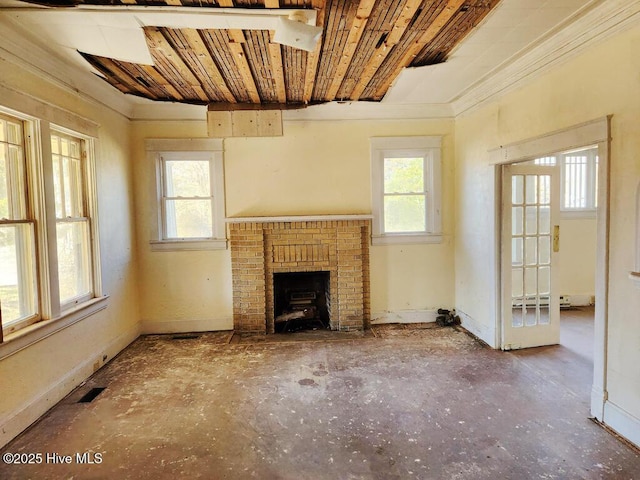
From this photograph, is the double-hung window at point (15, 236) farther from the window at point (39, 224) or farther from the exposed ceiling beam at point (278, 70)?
the exposed ceiling beam at point (278, 70)

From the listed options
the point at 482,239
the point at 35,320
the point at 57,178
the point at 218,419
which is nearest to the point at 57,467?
the point at 218,419

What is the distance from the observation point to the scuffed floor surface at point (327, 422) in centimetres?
209

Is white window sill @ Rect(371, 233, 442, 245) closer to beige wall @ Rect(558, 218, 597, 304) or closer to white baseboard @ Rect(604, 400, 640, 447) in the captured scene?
beige wall @ Rect(558, 218, 597, 304)

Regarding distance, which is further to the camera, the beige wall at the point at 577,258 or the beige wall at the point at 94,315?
the beige wall at the point at 577,258

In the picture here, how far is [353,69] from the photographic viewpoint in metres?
3.38

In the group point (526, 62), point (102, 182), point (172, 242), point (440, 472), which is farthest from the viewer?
point (172, 242)

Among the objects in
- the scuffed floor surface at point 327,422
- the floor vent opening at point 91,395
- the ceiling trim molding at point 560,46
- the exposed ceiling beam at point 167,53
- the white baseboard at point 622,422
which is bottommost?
the scuffed floor surface at point 327,422

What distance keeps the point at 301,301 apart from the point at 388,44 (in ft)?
10.5

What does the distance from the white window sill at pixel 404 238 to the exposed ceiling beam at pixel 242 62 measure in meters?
2.30

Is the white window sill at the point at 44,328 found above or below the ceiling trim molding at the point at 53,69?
below

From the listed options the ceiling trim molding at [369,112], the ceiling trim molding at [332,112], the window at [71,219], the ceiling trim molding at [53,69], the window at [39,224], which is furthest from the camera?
the ceiling trim molding at [369,112]

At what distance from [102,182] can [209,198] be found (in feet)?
3.94

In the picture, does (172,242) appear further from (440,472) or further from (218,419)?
(440,472)

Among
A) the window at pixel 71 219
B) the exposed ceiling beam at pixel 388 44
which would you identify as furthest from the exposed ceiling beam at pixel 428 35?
the window at pixel 71 219
